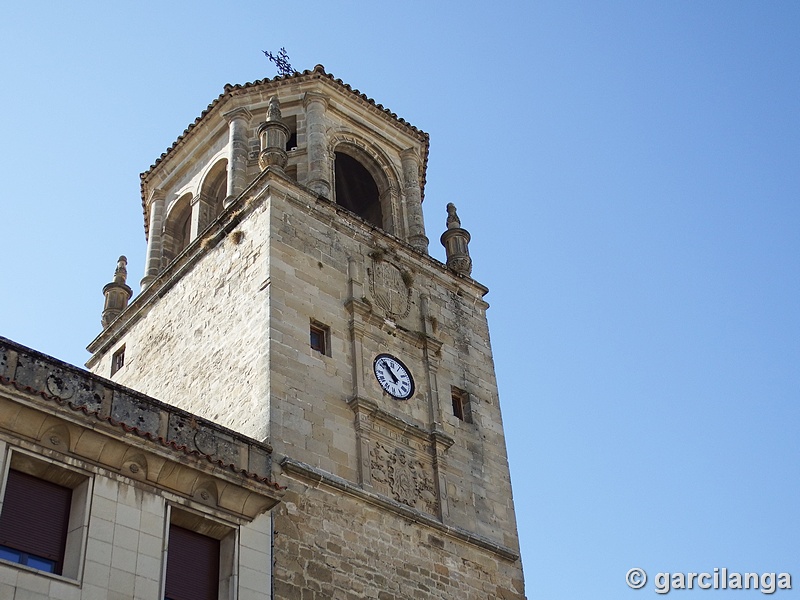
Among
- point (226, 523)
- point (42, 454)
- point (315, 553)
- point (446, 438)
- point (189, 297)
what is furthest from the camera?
point (189, 297)

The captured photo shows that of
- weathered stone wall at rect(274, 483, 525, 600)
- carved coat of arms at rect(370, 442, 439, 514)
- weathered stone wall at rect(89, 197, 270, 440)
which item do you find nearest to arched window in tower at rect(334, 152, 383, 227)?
weathered stone wall at rect(89, 197, 270, 440)

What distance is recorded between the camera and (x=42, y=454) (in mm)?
14289

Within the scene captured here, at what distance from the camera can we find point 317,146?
81.0 feet

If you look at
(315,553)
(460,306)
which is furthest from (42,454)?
(460,306)

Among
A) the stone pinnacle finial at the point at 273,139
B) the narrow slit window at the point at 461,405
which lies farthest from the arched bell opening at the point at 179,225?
the narrow slit window at the point at 461,405

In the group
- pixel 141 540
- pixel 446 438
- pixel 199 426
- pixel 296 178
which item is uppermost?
pixel 296 178

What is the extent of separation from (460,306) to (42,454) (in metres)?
11.3

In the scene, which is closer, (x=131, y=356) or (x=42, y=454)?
(x=42, y=454)

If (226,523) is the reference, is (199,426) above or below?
above

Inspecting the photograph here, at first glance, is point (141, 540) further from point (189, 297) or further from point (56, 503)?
point (189, 297)

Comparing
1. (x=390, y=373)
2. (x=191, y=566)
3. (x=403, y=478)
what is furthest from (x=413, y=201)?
(x=191, y=566)

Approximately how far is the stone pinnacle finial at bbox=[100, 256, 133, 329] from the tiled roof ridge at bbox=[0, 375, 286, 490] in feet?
32.7

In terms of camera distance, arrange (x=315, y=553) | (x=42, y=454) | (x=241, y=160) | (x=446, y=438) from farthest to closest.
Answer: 1. (x=241, y=160)
2. (x=446, y=438)
3. (x=315, y=553)
4. (x=42, y=454)

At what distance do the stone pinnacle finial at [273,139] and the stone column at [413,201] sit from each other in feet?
10.6
